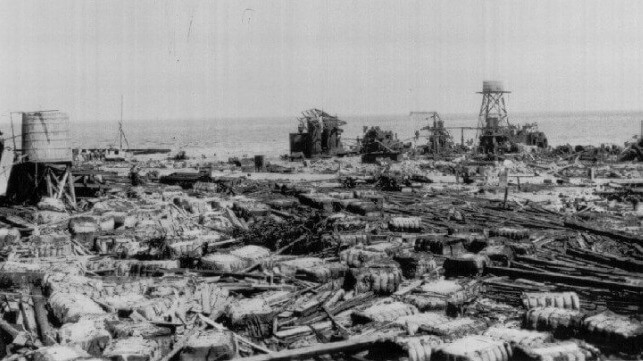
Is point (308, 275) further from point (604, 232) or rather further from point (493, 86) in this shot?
point (493, 86)

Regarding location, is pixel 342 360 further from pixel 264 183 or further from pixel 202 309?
pixel 264 183

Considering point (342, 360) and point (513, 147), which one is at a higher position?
point (513, 147)

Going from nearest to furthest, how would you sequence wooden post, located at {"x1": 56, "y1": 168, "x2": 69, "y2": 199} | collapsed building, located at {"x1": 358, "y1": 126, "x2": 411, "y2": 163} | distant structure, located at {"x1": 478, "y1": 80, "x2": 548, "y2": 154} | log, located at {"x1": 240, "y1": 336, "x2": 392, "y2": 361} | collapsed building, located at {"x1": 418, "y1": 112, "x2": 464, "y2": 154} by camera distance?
log, located at {"x1": 240, "y1": 336, "x2": 392, "y2": 361} → wooden post, located at {"x1": 56, "y1": 168, "x2": 69, "y2": 199} → collapsed building, located at {"x1": 358, "y1": 126, "x2": 411, "y2": 163} → distant structure, located at {"x1": 478, "y1": 80, "x2": 548, "y2": 154} → collapsed building, located at {"x1": 418, "y1": 112, "x2": 464, "y2": 154}

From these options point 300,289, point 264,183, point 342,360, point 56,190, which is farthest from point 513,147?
point 342,360

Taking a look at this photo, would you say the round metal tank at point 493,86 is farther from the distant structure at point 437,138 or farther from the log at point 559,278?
the log at point 559,278

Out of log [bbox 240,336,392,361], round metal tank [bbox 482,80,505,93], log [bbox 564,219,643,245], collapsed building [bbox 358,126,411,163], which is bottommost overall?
log [bbox 240,336,392,361]

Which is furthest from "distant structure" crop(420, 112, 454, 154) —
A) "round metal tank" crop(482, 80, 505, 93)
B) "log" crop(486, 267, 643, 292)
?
"log" crop(486, 267, 643, 292)

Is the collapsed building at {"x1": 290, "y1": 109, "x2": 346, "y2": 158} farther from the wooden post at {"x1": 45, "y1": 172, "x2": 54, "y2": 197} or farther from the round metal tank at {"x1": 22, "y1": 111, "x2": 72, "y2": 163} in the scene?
the round metal tank at {"x1": 22, "y1": 111, "x2": 72, "y2": 163}

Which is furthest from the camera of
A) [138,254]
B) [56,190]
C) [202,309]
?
[56,190]
